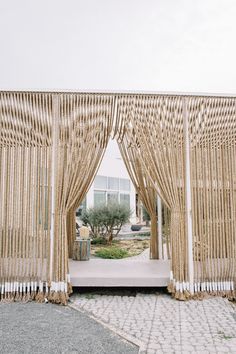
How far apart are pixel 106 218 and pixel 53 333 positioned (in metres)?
8.25

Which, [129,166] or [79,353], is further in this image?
[129,166]

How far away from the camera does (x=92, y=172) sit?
16.0 ft

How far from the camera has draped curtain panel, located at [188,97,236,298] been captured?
4453mm

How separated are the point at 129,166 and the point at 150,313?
110 inches

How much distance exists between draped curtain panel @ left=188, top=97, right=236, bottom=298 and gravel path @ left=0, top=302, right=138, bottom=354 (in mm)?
1790

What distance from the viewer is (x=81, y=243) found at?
6234 millimetres

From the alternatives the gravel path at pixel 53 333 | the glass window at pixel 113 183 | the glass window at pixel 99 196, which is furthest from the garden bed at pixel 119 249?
the glass window at pixel 113 183

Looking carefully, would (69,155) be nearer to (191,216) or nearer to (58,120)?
(58,120)

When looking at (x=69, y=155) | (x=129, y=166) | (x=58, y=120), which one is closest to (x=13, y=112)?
(x=58, y=120)

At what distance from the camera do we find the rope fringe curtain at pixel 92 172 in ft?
14.3

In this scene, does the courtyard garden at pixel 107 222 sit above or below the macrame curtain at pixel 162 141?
below

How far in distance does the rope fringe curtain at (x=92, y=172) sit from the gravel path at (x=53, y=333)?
18.7 inches

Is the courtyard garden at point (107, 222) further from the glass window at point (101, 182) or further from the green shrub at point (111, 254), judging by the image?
the glass window at point (101, 182)

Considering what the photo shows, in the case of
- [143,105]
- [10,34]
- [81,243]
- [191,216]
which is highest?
[10,34]
